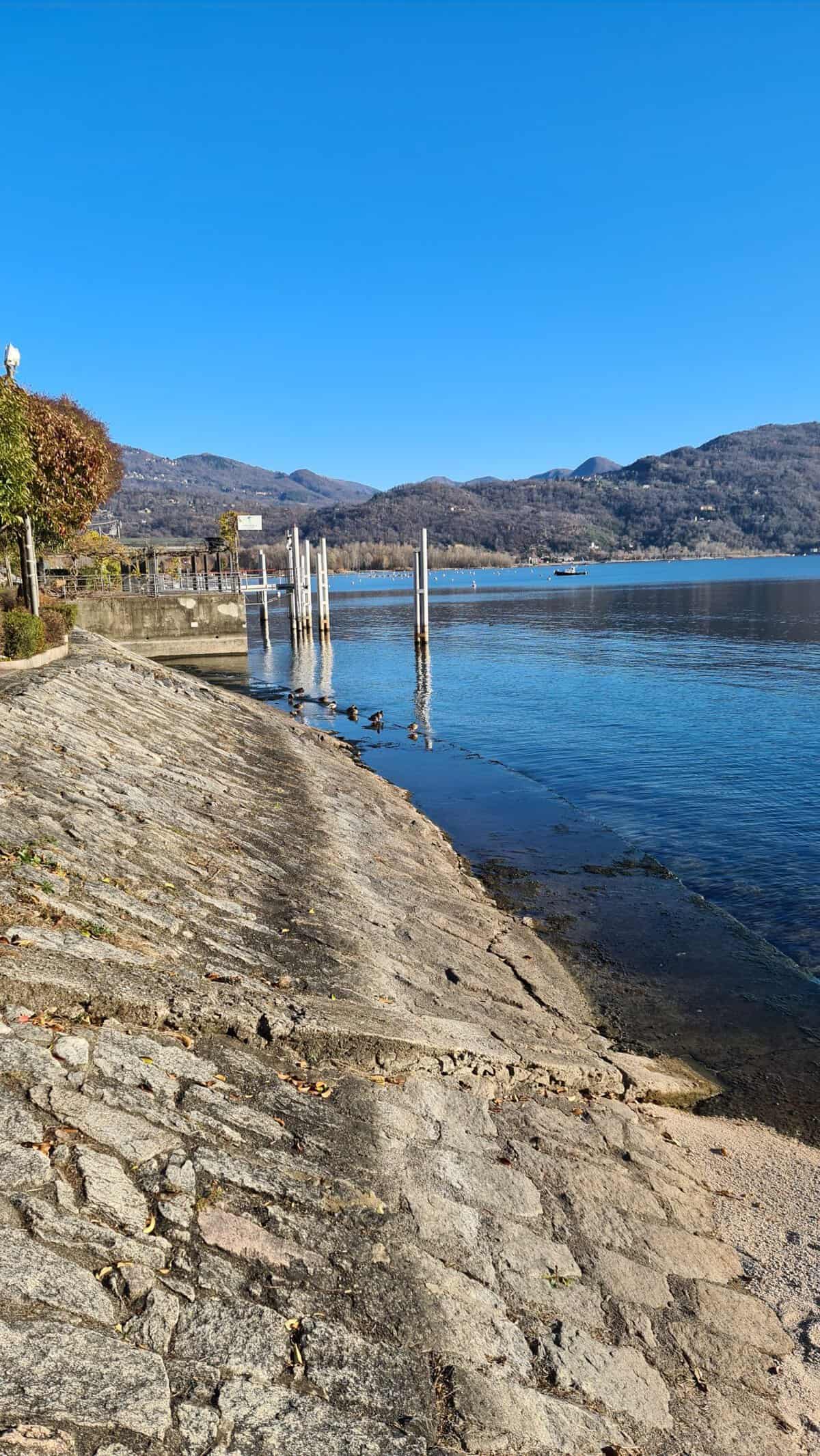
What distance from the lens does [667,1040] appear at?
9.55m

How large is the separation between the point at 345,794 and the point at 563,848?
4082mm

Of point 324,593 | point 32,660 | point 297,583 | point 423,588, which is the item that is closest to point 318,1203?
point 32,660

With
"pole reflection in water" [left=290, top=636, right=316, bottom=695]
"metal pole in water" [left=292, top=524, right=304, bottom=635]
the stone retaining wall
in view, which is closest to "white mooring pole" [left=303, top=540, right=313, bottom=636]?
"metal pole in water" [left=292, top=524, right=304, bottom=635]

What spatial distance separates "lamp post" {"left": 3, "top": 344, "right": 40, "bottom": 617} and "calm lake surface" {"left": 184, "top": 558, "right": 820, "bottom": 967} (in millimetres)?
9621

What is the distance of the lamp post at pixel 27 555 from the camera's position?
68.7 feet

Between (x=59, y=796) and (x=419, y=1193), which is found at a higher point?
(x=59, y=796)

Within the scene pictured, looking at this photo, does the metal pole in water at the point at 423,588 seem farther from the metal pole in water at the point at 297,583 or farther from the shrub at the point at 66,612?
the shrub at the point at 66,612

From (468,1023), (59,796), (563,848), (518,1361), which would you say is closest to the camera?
(518,1361)

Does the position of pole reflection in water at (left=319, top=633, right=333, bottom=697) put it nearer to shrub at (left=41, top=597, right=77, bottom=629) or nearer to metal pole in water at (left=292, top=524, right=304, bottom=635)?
metal pole in water at (left=292, top=524, right=304, bottom=635)

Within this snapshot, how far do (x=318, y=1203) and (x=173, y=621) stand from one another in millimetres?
48152

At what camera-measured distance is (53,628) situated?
23.2 metres

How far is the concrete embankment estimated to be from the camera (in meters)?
3.76

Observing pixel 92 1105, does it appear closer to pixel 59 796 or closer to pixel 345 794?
pixel 59 796

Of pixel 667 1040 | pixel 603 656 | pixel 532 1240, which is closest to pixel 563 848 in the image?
pixel 667 1040
